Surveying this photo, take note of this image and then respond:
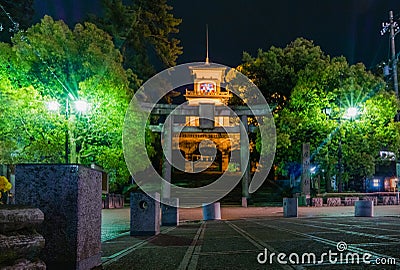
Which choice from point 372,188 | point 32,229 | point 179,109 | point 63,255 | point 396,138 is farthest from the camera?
point 372,188

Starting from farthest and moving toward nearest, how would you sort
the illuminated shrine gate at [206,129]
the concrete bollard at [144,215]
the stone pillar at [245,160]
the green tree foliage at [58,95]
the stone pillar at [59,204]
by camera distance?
1. the stone pillar at [245,160]
2. the illuminated shrine gate at [206,129]
3. the green tree foliage at [58,95]
4. the concrete bollard at [144,215]
5. the stone pillar at [59,204]

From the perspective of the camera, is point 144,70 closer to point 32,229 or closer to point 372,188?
point 372,188

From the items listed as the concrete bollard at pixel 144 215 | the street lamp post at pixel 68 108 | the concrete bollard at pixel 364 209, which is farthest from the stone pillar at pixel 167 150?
the concrete bollard at pixel 144 215

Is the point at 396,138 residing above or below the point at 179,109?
below

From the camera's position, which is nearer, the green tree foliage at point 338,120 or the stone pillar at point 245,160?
the green tree foliage at point 338,120

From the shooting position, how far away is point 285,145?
25203 millimetres

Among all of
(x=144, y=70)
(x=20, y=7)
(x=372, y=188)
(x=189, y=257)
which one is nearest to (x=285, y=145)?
(x=372, y=188)

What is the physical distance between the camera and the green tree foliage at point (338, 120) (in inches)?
986

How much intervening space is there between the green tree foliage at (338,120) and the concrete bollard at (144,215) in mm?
17316

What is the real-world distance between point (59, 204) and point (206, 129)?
945 inches

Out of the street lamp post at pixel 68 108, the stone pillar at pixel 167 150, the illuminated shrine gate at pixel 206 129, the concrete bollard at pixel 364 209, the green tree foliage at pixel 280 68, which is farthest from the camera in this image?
the green tree foliage at pixel 280 68

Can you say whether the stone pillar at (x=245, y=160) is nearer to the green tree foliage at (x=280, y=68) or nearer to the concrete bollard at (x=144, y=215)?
the green tree foliage at (x=280, y=68)

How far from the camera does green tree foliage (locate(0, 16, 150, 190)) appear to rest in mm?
17234

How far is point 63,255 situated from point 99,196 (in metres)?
0.71
